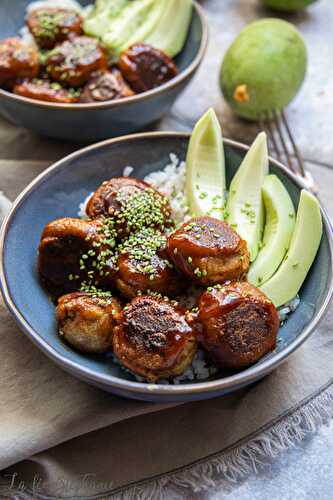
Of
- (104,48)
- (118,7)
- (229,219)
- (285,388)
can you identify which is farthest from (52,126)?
(285,388)

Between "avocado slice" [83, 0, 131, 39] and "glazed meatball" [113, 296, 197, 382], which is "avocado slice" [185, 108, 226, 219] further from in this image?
"avocado slice" [83, 0, 131, 39]

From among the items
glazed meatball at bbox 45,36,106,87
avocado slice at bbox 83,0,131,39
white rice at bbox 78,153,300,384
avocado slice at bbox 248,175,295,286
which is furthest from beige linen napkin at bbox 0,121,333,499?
avocado slice at bbox 83,0,131,39

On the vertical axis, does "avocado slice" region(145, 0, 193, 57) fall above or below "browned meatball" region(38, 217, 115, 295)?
above

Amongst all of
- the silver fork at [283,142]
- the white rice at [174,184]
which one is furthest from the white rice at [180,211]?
the silver fork at [283,142]

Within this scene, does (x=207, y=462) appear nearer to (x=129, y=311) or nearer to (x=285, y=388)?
(x=285, y=388)

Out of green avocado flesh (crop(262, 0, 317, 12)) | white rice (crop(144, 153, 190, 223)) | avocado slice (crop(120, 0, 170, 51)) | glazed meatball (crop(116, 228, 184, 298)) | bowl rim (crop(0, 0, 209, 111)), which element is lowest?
green avocado flesh (crop(262, 0, 317, 12))

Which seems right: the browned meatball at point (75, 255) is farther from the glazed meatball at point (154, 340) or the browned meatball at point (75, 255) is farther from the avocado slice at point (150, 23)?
the avocado slice at point (150, 23)
